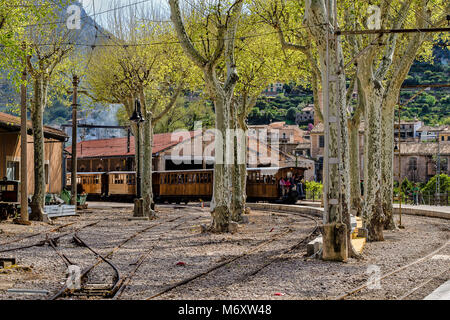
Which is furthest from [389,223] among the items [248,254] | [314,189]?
[314,189]

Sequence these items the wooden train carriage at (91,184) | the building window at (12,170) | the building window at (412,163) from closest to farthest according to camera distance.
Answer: the building window at (12,170), the wooden train carriage at (91,184), the building window at (412,163)

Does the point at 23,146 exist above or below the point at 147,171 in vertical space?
above

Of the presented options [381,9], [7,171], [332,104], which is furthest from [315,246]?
[7,171]

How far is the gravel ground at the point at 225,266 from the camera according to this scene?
9.23m

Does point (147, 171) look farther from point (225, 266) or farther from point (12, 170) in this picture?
point (225, 266)

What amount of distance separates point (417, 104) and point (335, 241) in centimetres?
12988

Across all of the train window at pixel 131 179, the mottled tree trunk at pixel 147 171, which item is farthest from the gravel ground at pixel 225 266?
the train window at pixel 131 179

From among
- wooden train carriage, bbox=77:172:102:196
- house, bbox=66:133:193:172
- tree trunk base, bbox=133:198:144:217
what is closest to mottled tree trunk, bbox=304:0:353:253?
tree trunk base, bbox=133:198:144:217

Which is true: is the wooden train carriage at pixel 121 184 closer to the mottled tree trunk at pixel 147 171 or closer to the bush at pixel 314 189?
the bush at pixel 314 189

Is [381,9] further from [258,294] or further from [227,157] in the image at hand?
[258,294]

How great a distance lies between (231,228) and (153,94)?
1480 cm

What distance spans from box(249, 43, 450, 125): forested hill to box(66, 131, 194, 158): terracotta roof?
197 ft

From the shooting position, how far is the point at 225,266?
39.6 feet

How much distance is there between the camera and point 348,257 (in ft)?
43.1
